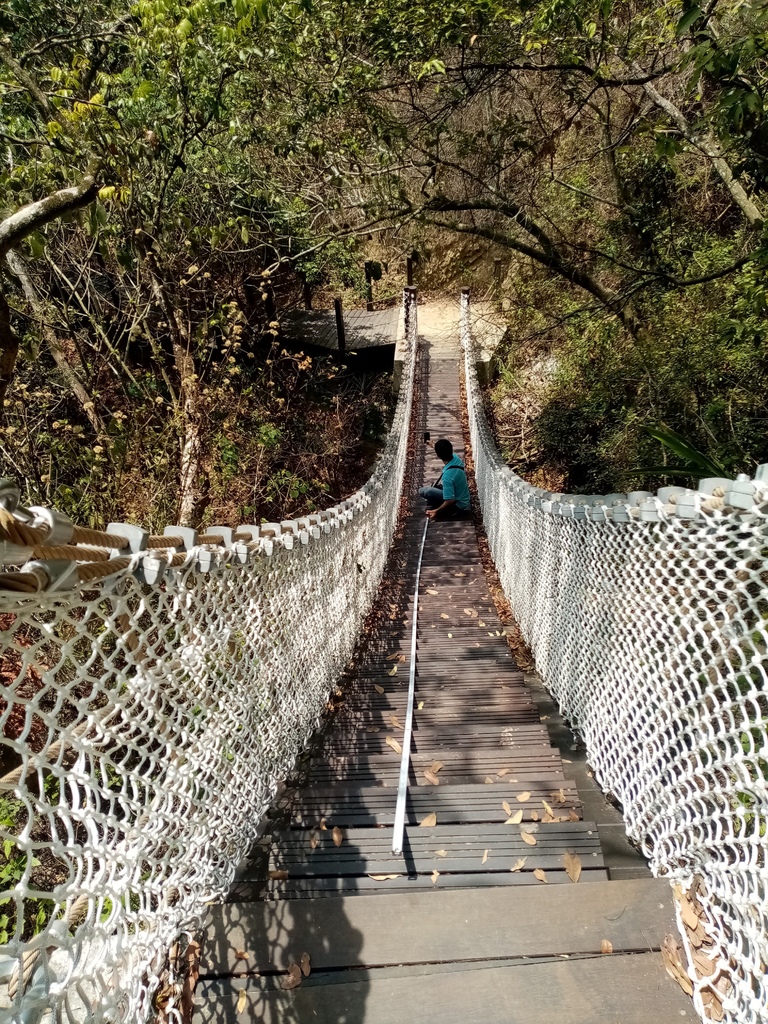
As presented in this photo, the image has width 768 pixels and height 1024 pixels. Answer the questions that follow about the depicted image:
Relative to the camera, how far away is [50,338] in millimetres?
→ 5410

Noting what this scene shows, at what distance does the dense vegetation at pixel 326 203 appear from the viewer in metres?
3.29

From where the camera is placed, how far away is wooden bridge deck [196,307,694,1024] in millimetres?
1263

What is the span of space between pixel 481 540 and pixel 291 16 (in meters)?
5.09

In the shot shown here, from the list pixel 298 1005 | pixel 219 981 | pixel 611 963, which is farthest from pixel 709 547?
pixel 219 981

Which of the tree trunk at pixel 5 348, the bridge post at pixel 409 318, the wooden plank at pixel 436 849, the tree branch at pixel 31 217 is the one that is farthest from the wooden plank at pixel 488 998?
the bridge post at pixel 409 318

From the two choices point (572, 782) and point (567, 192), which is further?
point (567, 192)

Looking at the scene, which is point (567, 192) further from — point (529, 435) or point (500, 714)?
point (500, 714)

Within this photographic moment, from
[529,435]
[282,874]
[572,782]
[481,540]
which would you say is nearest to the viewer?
[282,874]

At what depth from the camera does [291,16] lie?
3.80 m

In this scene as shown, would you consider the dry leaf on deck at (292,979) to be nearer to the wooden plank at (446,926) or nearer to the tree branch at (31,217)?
the wooden plank at (446,926)

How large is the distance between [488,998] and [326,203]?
213 inches

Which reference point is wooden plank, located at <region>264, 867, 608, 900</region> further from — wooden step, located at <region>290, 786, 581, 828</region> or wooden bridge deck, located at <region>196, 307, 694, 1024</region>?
wooden step, located at <region>290, 786, 581, 828</region>

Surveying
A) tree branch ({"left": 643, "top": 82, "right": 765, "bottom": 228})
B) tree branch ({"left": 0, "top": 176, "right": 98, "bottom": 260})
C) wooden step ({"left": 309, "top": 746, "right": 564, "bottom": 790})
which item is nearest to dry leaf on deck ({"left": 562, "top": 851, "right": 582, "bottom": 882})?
wooden step ({"left": 309, "top": 746, "right": 564, "bottom": 790})

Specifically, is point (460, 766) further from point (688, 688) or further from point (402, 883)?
point (688, 688)
